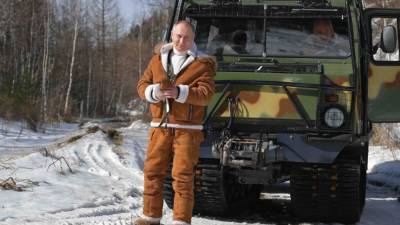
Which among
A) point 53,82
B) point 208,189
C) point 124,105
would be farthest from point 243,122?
point 124,105

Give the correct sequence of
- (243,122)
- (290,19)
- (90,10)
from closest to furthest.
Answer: (243,122) < (290,19) < (90,10)

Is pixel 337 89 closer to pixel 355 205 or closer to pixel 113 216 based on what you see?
pixel 355 205

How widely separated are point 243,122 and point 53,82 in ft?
134

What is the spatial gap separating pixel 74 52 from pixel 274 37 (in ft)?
119

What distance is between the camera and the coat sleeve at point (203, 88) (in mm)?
4345

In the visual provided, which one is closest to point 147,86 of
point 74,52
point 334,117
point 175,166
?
point 175,166

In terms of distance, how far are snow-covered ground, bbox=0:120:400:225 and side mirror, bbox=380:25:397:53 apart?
1847 millimetres

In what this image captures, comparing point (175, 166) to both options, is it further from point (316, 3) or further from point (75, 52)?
point (75, 52)

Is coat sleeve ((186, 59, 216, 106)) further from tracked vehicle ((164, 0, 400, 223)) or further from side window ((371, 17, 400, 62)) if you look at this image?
side window ((371, 17, 400, 62))

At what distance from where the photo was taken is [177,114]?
4.45 meters

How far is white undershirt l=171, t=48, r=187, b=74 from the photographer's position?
455 centimetres

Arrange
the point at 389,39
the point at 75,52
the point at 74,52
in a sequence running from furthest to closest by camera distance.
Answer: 1. the point at 75,52
2. the point at 74,52
3. the point at 389,39

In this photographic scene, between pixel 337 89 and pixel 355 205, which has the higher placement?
pixel 337 89

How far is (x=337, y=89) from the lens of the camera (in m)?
5.73
